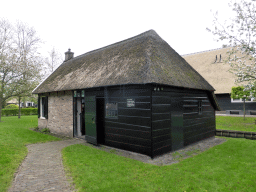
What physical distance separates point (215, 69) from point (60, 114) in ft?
68.7

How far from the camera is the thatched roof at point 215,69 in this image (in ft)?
71.3

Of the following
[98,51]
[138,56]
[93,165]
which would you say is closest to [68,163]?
[93,165]

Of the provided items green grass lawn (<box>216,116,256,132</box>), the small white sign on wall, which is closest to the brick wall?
the small white sign on wall

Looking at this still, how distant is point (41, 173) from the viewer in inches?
196

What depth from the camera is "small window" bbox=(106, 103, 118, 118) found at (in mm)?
7203

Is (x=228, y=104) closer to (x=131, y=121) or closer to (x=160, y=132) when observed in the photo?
(x=160, y=132)

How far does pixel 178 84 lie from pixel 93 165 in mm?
4234

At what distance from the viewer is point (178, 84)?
268 inches

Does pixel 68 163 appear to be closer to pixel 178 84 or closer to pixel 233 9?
pixel 178 84

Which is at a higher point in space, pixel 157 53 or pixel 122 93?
pixel 157 53

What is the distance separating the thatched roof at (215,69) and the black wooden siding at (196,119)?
13590 millimetres

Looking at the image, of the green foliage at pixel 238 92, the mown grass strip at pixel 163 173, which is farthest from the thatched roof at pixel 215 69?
the mown grass strip at pixel 163 173

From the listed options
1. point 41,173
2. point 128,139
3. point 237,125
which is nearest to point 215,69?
point 237,125

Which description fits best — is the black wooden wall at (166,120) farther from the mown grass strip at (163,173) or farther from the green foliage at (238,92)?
the green foliage at (238,92)
